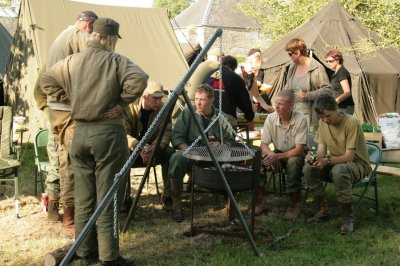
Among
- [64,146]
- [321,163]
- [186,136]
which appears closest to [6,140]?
[64,146]

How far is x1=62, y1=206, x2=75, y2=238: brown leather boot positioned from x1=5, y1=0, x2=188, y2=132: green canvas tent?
4999 millimetres

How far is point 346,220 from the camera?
4676mm

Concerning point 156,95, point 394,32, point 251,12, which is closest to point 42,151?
point 156,95

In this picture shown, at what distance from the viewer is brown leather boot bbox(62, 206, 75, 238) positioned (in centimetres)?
445

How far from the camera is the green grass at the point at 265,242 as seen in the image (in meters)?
3.95

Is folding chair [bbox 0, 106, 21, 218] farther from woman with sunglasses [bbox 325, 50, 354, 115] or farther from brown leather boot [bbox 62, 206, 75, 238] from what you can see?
woman with sunglasses [bbox 325, 50, 354, 115]

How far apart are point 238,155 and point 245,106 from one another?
3.97 ft

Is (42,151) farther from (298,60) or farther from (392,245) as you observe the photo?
(392,245)

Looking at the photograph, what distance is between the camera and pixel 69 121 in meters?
4.24

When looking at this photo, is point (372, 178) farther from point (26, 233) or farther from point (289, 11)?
point (289, 11)

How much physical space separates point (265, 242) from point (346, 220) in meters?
0.85

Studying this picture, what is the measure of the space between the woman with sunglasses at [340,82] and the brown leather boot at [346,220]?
260cm

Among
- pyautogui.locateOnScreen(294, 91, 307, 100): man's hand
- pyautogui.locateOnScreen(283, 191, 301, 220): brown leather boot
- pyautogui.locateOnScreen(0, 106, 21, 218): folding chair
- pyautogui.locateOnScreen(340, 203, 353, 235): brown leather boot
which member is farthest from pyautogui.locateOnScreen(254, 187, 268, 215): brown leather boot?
pyautogui.locateOnScreen(0, 106, 21, 218): folding chair

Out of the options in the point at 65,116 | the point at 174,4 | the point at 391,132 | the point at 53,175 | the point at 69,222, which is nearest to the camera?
the point at 65,116
